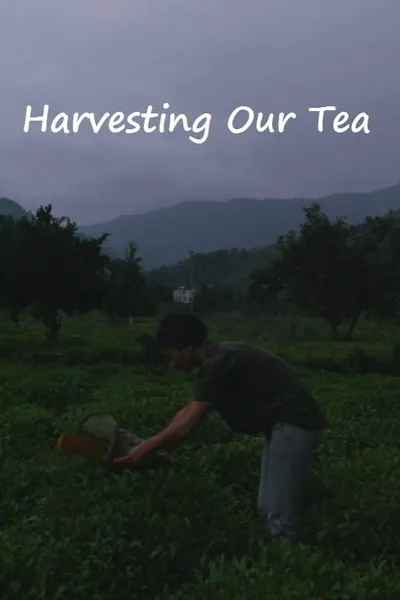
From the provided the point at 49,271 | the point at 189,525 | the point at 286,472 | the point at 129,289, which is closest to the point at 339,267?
the point at 49,271

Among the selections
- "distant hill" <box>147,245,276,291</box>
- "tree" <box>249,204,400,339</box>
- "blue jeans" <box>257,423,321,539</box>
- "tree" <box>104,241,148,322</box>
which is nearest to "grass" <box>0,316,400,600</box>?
"blue jeans" <box>257,423,321,539</box>

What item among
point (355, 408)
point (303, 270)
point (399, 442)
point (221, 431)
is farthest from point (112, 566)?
point (303, 270)

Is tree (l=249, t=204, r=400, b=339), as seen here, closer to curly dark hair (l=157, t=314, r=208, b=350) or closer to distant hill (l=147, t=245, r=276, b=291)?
curly dark hair (l=157, t=314, r=208, b=350)

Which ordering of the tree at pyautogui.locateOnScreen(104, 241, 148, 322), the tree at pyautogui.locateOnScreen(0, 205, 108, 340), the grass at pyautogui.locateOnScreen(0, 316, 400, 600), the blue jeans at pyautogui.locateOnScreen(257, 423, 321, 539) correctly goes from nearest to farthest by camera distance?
the grass at pyautogui.locateOnScreen(0, 316, 400, 600)
the blue jeans at pyautogui.locateOnScreen(257, 423, 321, 539)
the tree at pyautogui.locateOnScreen(0, 205, 108, 340)
the tree at pyautogui.locateOnScreen(104, 241, 148, 322)

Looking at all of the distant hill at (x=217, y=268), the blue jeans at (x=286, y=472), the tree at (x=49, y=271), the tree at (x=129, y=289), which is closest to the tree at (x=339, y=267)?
the tree at (x=49, y=271)

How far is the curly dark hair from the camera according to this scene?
516 centimetres

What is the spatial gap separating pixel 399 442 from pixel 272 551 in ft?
16.3

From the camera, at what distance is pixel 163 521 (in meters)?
5.54

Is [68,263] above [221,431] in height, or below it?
above

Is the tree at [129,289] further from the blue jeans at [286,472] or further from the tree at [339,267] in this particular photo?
the blue jeans at [286,472]

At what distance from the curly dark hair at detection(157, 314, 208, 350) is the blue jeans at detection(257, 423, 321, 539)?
0.93 meters

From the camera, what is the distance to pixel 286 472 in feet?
18.1

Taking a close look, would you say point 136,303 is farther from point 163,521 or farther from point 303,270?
point 163,521

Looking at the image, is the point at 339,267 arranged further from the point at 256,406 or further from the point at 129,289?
the point at 256,406
